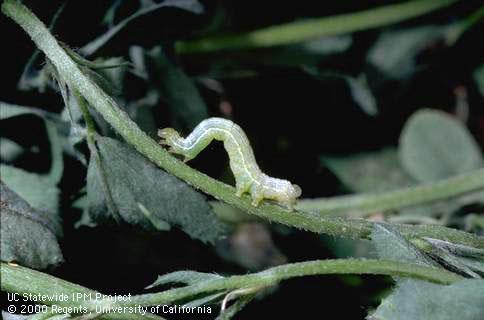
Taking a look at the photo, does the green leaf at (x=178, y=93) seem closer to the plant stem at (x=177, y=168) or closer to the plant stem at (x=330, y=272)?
the plant stem at (x=177, y=168)

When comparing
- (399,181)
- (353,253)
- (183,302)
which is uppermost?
(399,181)

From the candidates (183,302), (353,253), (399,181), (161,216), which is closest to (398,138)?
(399,181)

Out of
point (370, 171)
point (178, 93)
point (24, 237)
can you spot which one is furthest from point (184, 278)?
point (370, 171)

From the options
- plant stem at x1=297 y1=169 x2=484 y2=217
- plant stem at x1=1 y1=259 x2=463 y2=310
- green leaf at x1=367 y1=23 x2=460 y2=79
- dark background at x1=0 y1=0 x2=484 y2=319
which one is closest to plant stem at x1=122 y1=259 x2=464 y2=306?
plant stem at x1=1 y1=259 x2=463 y2=310

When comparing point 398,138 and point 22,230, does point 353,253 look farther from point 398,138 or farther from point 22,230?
point 22,230

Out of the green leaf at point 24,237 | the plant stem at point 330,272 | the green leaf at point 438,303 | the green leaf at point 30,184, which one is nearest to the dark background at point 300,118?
the green leaf at point 30,184

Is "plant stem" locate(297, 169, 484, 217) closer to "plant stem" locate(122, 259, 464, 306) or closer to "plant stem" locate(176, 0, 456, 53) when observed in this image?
"plant stem" locate(176, 0, 456, 53)
